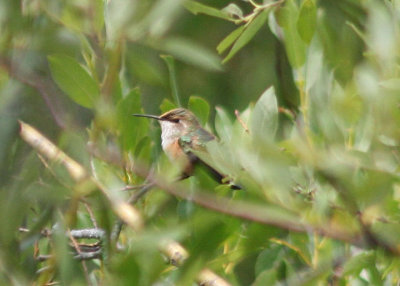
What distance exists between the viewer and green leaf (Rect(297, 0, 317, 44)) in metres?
1.53

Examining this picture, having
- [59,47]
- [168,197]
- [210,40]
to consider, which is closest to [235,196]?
[168,197]

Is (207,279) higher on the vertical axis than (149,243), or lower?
lower

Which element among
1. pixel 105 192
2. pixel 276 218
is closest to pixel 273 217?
pixel 276 218

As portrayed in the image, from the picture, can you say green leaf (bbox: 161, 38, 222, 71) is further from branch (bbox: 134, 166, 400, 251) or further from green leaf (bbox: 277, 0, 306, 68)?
green leaf (bbox: 277, 0, 306, 68)

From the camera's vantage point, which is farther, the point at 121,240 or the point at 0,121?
the point at 121,240

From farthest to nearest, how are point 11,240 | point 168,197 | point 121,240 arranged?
point 121,240
point 168,197
point 11,240

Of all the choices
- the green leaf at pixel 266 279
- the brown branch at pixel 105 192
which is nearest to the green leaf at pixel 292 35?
the brown branch at pixel 105 192

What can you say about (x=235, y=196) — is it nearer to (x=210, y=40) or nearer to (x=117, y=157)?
(x=117, y=157)

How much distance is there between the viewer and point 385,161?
98 centimetres

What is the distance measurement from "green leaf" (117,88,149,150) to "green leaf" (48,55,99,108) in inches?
1.8

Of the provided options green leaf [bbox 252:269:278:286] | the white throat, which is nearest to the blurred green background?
green leaf [bbox 252:269:278:286]

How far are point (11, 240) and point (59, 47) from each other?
27 centimetres

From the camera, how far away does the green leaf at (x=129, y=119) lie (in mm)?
1369

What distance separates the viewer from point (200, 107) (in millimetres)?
1568
